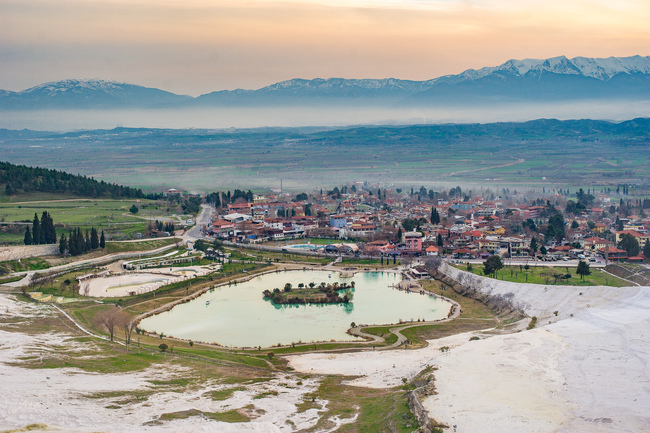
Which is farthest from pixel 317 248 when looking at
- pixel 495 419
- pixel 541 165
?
pixel 541 165

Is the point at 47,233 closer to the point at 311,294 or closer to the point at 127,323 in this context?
the point at 127,323

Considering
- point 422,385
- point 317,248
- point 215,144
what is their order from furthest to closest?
point 215,144 < point 317,248 < point 422,385

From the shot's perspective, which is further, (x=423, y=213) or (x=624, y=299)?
(x=423, y=213)

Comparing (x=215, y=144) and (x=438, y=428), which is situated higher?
(x=215, y=144)

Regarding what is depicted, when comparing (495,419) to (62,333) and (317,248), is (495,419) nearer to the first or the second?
(62,333)

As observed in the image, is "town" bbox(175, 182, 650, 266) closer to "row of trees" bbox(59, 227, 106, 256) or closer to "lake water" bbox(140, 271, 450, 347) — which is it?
"lake water" bbox(140, 271, 450, 347)

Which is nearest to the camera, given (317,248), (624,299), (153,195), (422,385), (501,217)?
(422,385)
